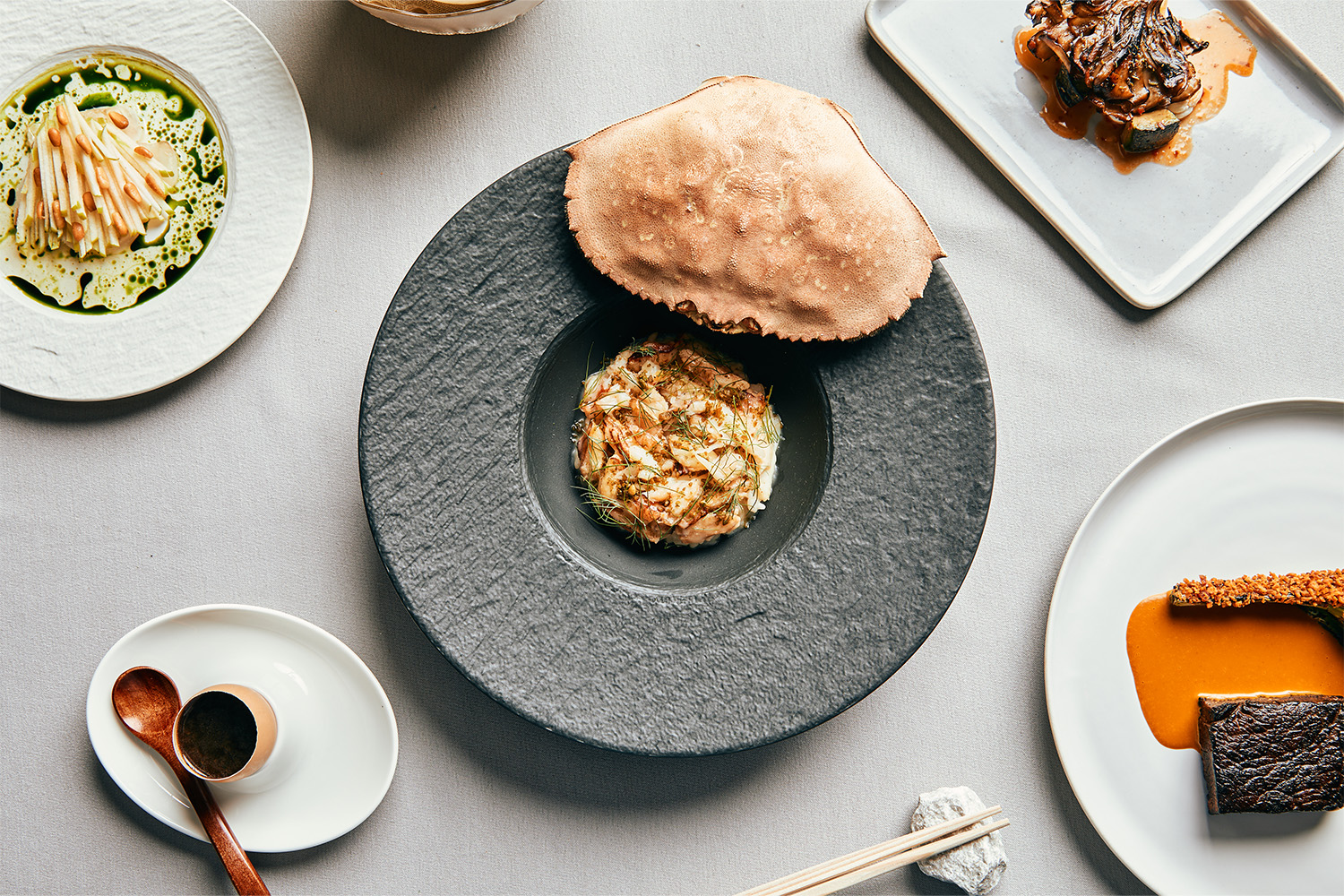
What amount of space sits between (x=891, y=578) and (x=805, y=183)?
80cm

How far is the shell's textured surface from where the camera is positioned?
1522 mm

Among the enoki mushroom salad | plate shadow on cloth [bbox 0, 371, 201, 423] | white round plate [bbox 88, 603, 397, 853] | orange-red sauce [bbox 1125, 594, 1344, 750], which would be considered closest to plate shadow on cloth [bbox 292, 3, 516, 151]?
the enoki mushroom salad

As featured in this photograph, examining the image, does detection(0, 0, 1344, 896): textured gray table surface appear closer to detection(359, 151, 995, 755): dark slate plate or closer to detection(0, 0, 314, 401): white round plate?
detection(0, 0, 314, 401): white round plate

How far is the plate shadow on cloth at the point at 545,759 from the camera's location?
1900mm

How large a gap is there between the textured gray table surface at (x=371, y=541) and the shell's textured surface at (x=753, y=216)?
421mm

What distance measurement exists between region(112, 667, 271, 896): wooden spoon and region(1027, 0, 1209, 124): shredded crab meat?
2.50 meters

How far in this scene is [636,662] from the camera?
1.59m

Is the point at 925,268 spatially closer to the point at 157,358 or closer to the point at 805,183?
the point at 805,183

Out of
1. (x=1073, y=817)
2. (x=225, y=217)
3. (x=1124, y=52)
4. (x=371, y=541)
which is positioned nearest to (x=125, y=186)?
(x=225, y=217)

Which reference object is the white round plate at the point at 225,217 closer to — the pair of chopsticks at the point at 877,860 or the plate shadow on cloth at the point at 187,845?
the plate shadow on cloth at the point at 187,845

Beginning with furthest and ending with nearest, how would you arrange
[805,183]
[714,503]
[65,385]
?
[65,385] < [714,503] < [805,183]

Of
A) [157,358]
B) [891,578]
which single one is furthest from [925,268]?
[157,358]

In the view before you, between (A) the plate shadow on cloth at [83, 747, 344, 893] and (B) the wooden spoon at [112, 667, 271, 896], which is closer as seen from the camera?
(B) the wooden spoon at [112, 667, 271, 896]

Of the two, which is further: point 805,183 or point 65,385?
point 65,385
